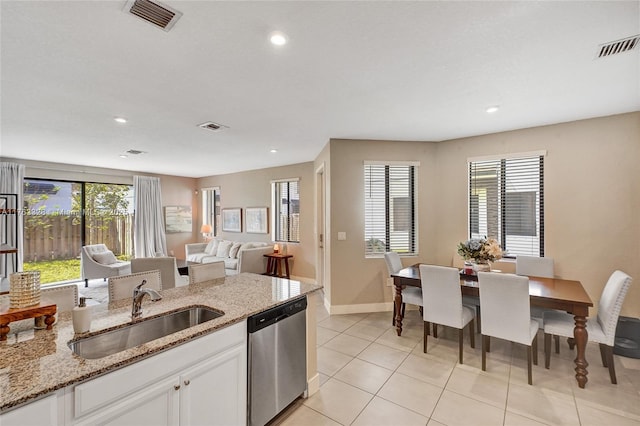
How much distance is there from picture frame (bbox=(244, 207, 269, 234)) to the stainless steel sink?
5.07 meters

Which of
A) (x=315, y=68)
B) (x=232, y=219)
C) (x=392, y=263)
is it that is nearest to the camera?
(x=315, y=68)

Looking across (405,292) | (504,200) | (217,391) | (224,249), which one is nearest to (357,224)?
(405,292)

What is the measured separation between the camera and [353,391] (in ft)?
8.00

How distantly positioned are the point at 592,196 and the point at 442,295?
88.5 inches

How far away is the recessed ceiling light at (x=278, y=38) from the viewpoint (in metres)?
1.79

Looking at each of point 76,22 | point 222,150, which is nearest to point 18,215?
point 222,150

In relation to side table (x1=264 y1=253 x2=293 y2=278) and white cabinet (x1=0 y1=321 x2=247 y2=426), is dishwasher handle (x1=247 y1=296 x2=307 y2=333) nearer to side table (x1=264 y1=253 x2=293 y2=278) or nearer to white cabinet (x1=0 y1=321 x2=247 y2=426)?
white cabinet (x1=0 y1=321 x2=247 y2=426)

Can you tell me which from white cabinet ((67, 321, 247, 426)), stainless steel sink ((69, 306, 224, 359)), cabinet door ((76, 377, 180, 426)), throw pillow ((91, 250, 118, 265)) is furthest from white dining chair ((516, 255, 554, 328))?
throw pillow ((91, 250, 118, 265))

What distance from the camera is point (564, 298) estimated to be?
101 inches

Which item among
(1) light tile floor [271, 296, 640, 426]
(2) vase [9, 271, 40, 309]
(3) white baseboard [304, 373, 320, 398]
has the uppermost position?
(2) vase [9, 271, 40, 309]

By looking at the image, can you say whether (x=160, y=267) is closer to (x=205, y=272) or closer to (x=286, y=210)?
(x=205, y=272)

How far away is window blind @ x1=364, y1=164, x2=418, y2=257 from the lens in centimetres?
444

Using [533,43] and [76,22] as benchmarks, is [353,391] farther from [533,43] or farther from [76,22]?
[76,22]

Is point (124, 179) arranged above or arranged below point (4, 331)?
above
